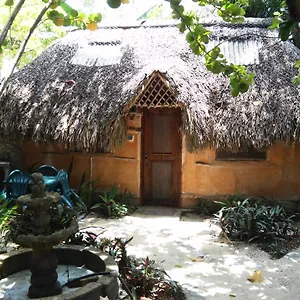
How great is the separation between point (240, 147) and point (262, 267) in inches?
106

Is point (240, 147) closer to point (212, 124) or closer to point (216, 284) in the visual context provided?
point (212, 124)

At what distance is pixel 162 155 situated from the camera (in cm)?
819

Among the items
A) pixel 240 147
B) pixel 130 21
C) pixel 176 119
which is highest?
pixel 130 21

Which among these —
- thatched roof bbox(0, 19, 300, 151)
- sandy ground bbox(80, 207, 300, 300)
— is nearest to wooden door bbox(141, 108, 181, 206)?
sandy ground bbox(80, 207, 300, 300)

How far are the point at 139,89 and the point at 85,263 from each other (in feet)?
11.9

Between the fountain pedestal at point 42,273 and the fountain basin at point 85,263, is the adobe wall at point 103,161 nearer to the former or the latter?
the fountain basin at point 85,263

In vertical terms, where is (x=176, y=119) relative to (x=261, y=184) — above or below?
above

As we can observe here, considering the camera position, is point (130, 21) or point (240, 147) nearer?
point (240, 147)

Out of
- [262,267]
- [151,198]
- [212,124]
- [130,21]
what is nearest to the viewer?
[262,267]

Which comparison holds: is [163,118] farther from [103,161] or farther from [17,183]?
[17,183]

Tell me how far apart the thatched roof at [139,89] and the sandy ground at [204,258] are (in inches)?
58.6

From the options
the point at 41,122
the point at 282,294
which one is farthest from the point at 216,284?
the point at 41,122

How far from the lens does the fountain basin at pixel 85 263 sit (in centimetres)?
353

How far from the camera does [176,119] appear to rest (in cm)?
810
